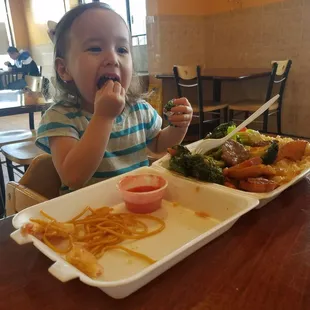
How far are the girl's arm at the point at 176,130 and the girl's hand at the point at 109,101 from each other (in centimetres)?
23

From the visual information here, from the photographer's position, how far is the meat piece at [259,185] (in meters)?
0.60

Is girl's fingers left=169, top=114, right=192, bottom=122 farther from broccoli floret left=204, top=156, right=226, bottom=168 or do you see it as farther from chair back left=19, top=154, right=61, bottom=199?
chair back left=19, top=154, right=61, bottom=199

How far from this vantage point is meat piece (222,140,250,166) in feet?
2.36

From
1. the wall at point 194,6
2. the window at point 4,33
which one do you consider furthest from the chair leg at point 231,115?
the window at point 4,33

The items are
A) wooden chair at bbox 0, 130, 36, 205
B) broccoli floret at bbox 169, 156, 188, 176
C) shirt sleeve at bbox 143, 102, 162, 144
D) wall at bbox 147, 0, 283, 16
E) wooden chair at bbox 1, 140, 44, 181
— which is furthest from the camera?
wall at bbox 147, 0, 283, 16

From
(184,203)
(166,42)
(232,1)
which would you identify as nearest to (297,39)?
(232,1)

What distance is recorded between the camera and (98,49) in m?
0.83

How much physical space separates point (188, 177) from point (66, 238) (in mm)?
291

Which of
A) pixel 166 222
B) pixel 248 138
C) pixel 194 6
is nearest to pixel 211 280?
pixel 166 222

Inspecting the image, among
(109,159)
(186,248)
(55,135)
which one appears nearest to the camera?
(186,248)

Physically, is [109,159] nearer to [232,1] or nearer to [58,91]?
[58,91]

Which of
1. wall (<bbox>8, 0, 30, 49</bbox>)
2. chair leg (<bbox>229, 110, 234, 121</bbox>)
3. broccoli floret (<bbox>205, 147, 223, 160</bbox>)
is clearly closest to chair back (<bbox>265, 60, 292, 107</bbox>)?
chair leg (<bbox>229, 110, 234, 121</bbox>)

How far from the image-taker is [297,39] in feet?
9.75

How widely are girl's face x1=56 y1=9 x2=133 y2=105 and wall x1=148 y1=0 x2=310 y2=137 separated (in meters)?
2.60
